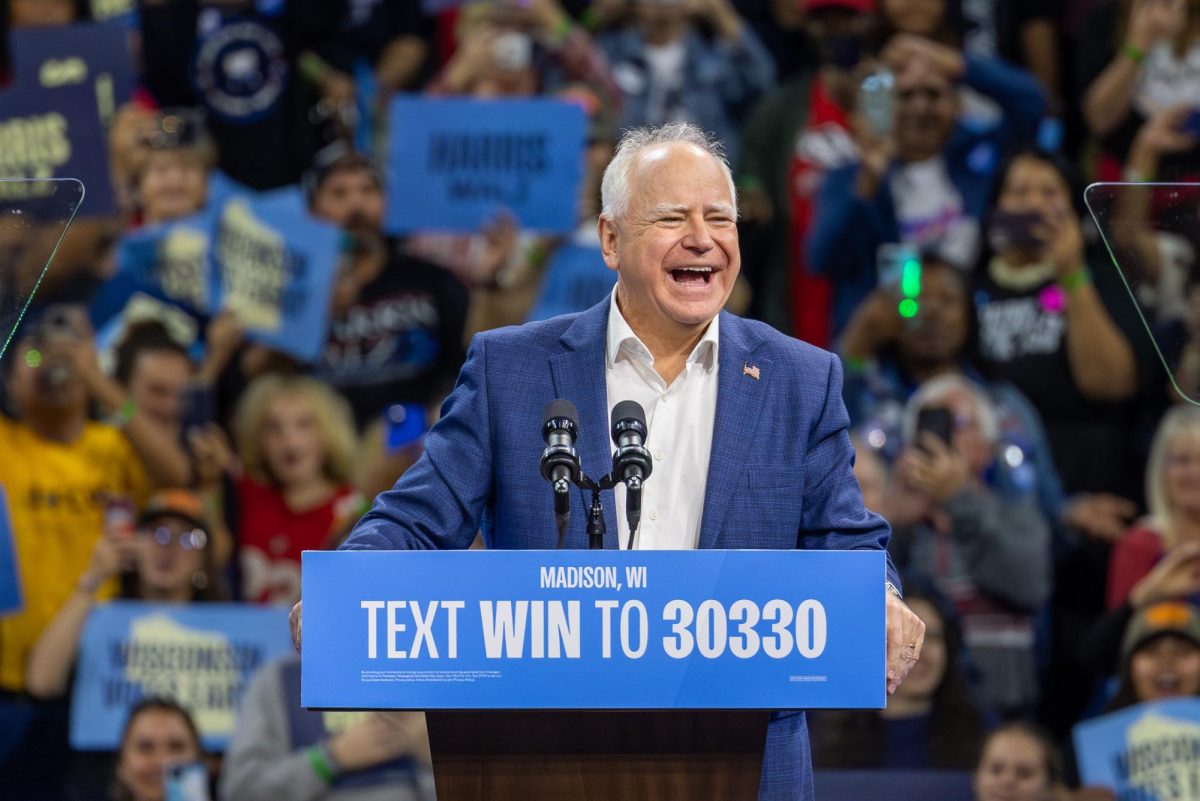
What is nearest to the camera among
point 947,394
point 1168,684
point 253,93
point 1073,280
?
point 1168,684

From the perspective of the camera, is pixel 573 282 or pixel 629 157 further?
pixel 573 282

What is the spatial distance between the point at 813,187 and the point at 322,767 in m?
2.23

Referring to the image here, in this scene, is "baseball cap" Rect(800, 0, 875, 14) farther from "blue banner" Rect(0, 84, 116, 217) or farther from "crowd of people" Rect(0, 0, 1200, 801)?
"blue banner" Rect(0, 84, 116, 217)

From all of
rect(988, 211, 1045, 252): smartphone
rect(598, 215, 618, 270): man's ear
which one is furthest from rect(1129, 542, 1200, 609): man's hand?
rect(598, 215, 618, 270): man's ear

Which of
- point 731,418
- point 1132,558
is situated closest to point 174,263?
point 1132,558

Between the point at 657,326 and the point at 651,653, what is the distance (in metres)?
0.69

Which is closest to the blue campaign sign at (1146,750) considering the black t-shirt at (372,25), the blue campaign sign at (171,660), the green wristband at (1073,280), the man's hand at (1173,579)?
the man's hand at (1173,579)

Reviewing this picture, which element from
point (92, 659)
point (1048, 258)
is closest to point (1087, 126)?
point (1048, 258)

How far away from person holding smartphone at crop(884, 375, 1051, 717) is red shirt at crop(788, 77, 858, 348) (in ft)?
1.93

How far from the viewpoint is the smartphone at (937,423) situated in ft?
16.0

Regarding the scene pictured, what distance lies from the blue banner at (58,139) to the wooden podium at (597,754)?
345cm

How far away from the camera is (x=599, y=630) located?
2.15 meters

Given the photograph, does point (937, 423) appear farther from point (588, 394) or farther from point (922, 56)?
point (588, 394)

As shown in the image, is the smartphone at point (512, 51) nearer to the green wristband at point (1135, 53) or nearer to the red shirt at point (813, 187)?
the red shirt at point (813, 187)
